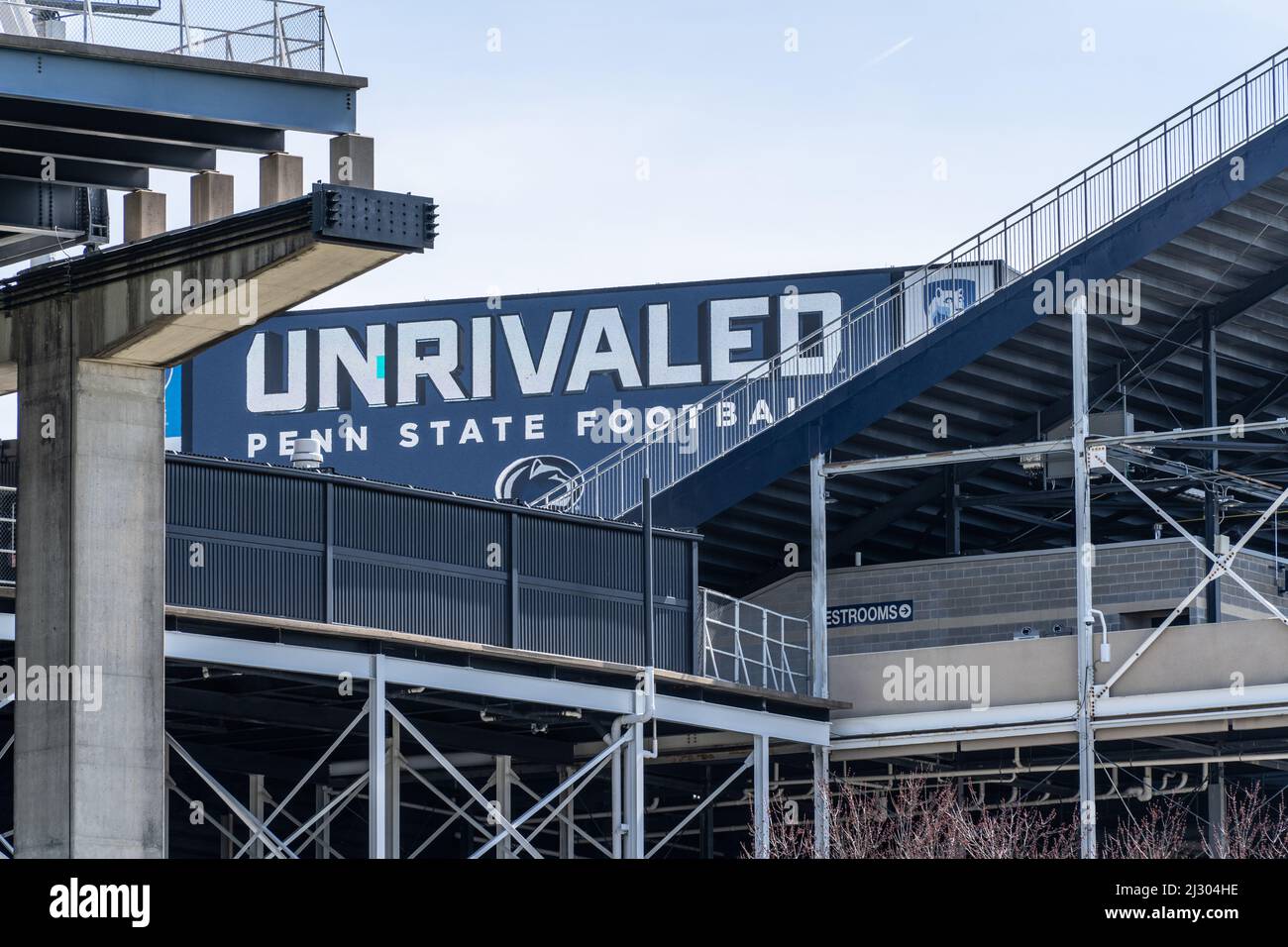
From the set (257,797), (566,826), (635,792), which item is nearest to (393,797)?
(635,792)

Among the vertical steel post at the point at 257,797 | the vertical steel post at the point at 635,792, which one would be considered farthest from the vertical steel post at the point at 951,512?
the vertical steel post at the point at 257,797

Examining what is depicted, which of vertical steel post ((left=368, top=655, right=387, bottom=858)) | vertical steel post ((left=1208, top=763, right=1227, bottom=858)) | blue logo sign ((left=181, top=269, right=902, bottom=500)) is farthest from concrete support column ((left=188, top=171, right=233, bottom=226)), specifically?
blue logo sign ((left=181, top=269, right=902, bottom=500))

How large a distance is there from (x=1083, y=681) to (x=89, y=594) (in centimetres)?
1950

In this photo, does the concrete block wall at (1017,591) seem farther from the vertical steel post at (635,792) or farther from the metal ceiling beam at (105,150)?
the metal ceiling beam at (105,150)

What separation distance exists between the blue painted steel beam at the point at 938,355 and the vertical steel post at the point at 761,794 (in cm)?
481

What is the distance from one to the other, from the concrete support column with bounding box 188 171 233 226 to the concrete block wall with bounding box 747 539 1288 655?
67.1 ft

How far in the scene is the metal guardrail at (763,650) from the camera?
43.0m

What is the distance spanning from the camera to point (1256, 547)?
2069 inches

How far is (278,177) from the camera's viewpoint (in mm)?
27891

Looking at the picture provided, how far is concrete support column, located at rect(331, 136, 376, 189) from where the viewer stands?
26359 millimetres

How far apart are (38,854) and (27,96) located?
881 cm
